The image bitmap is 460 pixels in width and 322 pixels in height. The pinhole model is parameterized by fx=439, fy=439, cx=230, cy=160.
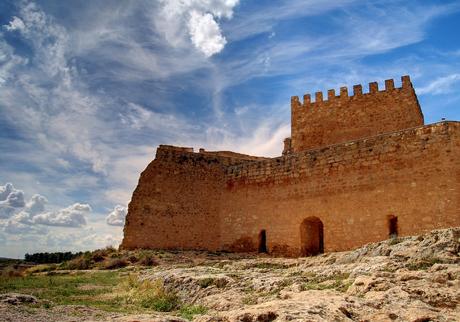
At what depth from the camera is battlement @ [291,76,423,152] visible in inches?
744

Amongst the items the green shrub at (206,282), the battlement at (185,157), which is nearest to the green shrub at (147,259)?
the battlement at (185,157)

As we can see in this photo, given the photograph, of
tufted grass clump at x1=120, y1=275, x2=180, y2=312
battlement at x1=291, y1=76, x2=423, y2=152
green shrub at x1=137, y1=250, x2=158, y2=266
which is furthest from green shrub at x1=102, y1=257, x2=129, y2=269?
battlement at x1=291, y1=76, x2=423, y2=152

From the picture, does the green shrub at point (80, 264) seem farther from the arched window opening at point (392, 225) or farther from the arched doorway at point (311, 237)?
the arched window opening at point (392, 225)

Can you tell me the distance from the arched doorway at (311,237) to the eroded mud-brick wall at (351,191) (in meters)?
0.21

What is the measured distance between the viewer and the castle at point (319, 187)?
1291cm

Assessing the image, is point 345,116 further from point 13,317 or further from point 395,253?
point 13,317

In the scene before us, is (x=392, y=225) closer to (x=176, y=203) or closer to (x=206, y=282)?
(x=206, y=282)

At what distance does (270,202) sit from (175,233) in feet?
13.7

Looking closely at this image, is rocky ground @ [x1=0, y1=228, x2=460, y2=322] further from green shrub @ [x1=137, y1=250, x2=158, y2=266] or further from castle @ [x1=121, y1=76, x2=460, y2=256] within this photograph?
green shrub @ [x1=137, y1=250, x2=158, y2=266]

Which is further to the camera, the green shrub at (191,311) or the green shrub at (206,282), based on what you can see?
the green shrub at (206,282)

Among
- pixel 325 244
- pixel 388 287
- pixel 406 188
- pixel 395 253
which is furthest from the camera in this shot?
pixel 325 244

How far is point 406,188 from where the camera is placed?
1322 cm

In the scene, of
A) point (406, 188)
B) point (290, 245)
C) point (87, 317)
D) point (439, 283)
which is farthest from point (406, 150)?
point (87, 317)

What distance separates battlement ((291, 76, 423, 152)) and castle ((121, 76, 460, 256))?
0.14 feet
